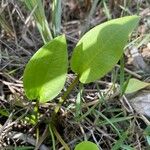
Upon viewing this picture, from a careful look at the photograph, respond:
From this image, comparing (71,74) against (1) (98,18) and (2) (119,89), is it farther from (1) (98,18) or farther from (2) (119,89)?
(1) (98,18)

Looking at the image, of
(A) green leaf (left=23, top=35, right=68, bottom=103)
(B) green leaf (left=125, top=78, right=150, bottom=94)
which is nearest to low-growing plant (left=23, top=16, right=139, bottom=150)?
(A) green leaf (left=23, top=35, right=68, bottom=103)

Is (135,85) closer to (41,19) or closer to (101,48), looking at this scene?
(101,48)

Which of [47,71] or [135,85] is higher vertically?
[47,71]

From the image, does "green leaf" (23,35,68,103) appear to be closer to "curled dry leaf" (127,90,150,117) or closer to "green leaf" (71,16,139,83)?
"green leaf" (71,16,139,83)

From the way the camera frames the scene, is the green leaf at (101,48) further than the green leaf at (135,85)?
No

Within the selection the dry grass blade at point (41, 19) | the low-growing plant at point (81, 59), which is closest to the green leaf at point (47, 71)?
the low-growing plant at point (81, 59)

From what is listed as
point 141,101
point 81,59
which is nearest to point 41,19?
point 81,59

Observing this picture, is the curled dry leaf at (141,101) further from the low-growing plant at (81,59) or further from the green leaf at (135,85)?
the low-growing plant at (81,59)
